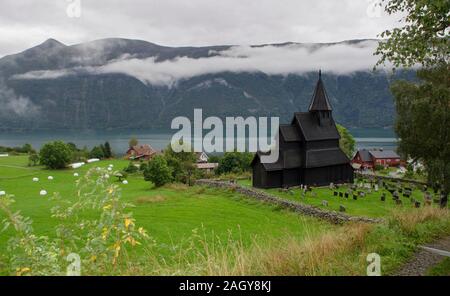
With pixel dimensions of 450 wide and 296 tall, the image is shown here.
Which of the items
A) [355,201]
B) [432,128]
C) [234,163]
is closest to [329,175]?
[355,201]

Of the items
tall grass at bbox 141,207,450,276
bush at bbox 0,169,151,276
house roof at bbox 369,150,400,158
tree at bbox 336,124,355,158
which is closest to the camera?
bush at bbox 0,169,151,276

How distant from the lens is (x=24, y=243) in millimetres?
4898

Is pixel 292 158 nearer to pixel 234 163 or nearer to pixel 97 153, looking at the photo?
pixel 234 163

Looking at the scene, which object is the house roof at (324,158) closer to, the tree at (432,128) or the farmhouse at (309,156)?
the farmhouse at (309,156)

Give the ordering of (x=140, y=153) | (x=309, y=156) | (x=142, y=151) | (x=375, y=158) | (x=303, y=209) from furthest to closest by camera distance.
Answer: (x=142, y=151)
(x=140, y=153)
(x=375, y=158)
(x=309, y=156)
(x=303, y=209)

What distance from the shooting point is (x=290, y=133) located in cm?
3903

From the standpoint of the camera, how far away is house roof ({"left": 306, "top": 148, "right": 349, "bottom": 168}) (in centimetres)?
3800

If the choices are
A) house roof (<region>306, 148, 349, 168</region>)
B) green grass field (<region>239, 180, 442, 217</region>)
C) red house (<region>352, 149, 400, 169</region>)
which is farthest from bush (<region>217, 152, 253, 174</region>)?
red house (<region>352, 149, 400, 169</region>)

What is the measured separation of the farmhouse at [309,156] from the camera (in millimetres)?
37250

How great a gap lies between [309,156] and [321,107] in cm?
570

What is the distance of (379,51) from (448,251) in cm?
442

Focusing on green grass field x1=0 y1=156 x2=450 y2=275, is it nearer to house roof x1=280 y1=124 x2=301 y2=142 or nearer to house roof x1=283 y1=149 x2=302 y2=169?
house roof x1=283 y1=149 x2=302 y2=169

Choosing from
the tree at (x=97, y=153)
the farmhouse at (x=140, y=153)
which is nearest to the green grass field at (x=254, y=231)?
the tree at (x=97, y=153)
